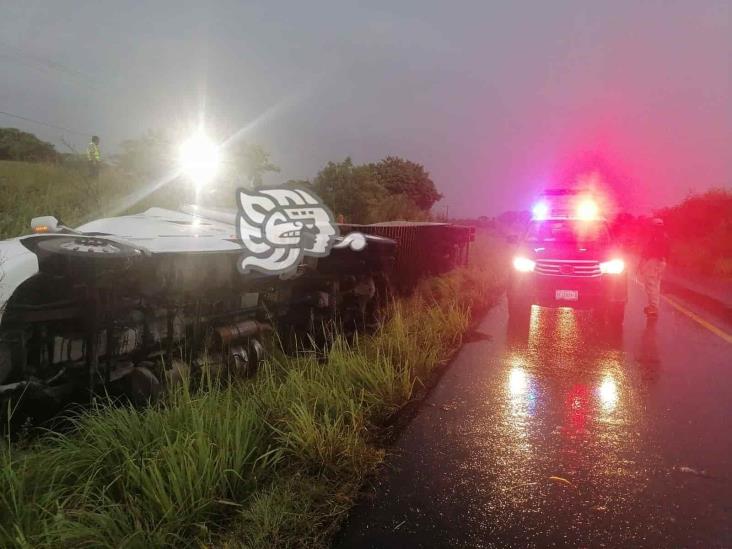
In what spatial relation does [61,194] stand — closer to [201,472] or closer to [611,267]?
[611,267]

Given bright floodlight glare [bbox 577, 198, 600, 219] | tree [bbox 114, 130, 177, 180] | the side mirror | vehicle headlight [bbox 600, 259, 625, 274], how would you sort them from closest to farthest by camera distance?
the side mirror, vehicle headlight [bbox 600, 259, 625, 274], bright floodlight glare [bbox 577, 198, 600, 219], tree [bbox 114, 130, 177, 180]

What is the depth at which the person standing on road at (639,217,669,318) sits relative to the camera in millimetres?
11141

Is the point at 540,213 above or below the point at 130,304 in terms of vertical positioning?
above

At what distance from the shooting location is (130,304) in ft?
14.4

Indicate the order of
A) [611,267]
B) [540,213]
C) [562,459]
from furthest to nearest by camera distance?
[540,213]
[611,267]
[562,459]

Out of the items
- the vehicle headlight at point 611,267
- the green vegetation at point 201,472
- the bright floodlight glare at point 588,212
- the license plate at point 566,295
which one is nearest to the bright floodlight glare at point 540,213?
the bright floodlight glare at point 588,212

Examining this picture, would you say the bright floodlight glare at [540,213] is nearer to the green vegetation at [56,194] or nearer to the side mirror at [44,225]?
the green vegetation at [56,194]

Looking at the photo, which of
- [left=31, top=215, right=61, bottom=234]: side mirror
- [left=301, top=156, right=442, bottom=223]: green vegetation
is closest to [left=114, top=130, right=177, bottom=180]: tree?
[left=301, top=156, right=442, bottom=223]: green vegetation

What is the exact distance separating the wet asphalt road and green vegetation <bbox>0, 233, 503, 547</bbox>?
1.05 feet

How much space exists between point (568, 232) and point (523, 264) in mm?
1064

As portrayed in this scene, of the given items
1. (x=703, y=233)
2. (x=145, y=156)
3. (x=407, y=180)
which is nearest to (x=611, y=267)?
(x=145, y=156)

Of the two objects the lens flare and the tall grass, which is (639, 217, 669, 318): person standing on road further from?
the tall grass

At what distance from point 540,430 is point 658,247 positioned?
26.0ft

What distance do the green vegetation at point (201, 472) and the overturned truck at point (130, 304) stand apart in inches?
14.0
